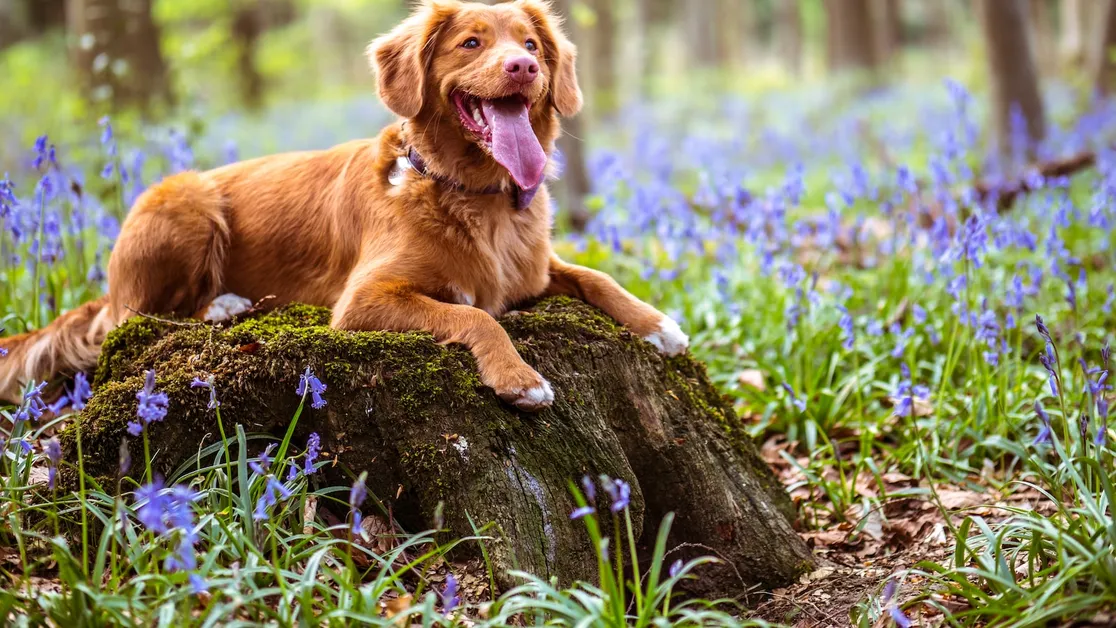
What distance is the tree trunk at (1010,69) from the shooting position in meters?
8.06

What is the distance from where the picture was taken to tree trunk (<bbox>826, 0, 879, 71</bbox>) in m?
18.1

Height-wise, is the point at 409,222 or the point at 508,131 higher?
the point at 508,131

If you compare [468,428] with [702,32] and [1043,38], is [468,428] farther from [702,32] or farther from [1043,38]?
[702,32]

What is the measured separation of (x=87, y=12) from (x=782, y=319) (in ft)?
26.7

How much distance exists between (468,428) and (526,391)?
0.21 m

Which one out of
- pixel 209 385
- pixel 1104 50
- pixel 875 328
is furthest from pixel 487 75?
pixel 1104 50

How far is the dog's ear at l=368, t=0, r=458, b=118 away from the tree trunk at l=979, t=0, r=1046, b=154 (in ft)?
21.5

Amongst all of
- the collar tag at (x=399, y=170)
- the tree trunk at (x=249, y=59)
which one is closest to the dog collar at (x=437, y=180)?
the collar tag at (x=399, y=170)

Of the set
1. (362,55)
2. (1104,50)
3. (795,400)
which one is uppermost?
(362,55)

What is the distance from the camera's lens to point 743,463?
3.39 m

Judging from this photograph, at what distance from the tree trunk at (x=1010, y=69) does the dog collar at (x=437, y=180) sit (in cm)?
644

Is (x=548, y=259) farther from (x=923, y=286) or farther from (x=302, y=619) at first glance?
(x=923, y=286)

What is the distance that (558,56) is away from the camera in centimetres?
355

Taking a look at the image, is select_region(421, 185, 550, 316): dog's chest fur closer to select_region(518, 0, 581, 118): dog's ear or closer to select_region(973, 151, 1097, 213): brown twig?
select_region(518, 0, 581, 118): dog's ear
